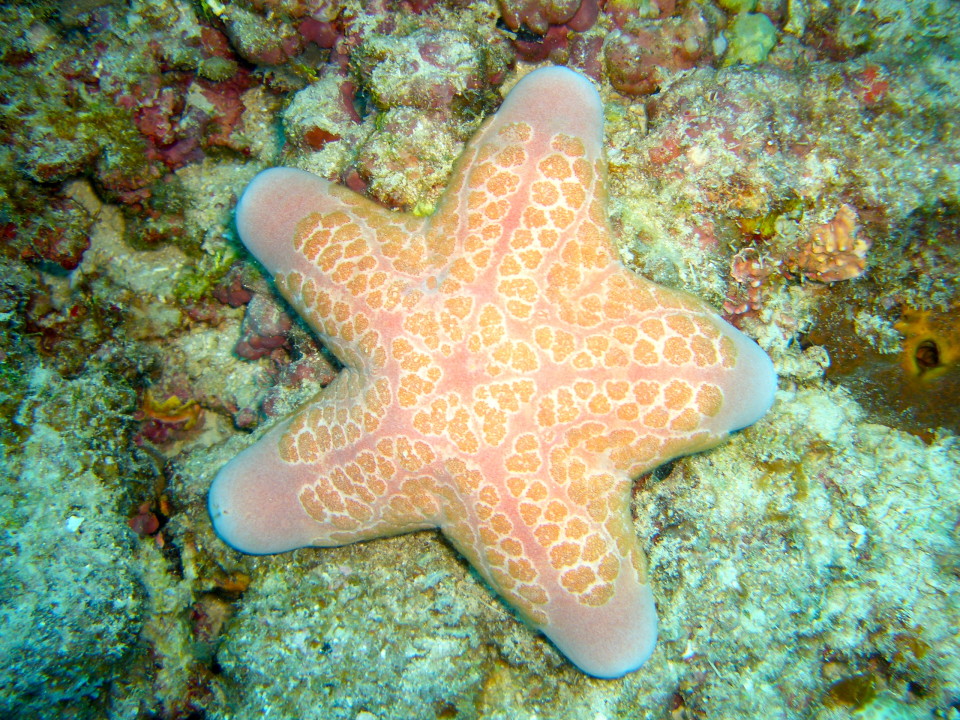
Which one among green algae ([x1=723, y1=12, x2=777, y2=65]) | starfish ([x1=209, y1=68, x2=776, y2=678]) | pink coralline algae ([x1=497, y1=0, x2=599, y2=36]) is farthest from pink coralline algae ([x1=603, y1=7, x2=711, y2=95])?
starfish ([x1=209, y1=68, x2=776, y2=678])

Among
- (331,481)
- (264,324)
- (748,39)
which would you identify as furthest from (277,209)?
(748,39)

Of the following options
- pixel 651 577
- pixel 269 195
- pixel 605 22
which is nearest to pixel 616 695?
pixel 651 577

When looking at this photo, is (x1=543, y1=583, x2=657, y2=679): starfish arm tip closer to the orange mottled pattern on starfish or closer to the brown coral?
the orange mottled pattern on starfish

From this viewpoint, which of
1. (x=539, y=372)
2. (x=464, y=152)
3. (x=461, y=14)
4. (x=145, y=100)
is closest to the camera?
(x=539, y=372)

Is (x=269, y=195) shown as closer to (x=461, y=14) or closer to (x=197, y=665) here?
(x=461, y=14)

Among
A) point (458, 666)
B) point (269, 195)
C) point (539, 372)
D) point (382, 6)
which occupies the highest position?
point (382, 6)

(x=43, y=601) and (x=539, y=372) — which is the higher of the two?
(x=539, y=372)

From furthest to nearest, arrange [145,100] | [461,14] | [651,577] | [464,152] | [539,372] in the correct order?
[145,100]
[461,14]
[651,577]
[464,152]
[539,372]

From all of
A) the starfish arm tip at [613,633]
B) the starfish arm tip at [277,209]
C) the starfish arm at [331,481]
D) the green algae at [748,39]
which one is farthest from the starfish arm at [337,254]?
the green algae at [748,39]
